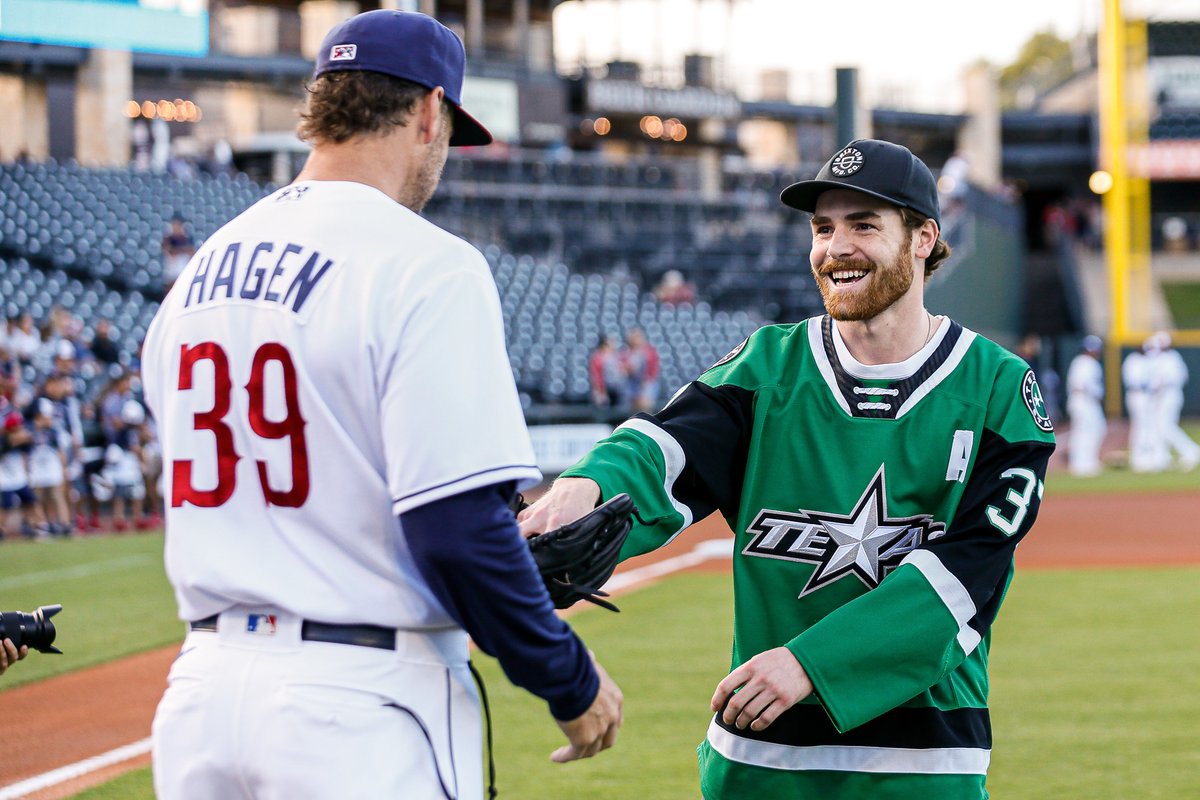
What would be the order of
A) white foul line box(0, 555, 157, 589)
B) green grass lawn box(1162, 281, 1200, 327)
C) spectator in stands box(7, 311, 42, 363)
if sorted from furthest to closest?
green grass lawn box(1162, 281, 1200, 327) → spectator in stands box(7, 311, 42, 363) → white foul line box(0, 555, 157, 589)

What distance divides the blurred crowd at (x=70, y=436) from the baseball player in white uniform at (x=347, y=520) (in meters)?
13.0

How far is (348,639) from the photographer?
221 centimetres

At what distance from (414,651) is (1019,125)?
168 ft

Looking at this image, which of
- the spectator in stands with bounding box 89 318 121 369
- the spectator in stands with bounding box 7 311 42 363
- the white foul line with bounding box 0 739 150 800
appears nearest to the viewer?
the white foul line with bounding box 0 739 150 800

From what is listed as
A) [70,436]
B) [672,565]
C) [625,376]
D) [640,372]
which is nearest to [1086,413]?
A: [640,372]

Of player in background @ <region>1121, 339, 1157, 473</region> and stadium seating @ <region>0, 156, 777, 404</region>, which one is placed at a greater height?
stadium seating @ <region>0, 156, 777, 404</region>

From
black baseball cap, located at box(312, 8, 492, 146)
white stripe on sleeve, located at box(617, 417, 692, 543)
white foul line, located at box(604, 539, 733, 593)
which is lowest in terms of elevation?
white foul line, located at box(604, 539, 733, 593)

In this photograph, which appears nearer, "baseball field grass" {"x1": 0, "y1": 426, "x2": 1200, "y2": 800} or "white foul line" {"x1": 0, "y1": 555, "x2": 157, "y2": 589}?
"baseball field grass" {"x1": 0, "y1": 426, "x2": 1200, "y2": 800}

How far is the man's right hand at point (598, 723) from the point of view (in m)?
2.30

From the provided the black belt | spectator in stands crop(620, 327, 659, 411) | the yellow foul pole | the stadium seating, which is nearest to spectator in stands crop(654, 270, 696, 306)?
the stadium seating

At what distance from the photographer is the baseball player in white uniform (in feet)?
7.06

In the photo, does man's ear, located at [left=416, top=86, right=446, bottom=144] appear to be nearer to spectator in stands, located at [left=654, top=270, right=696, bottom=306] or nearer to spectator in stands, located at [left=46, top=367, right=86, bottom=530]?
spectator in stands, located at [left=46, top=367, right=86, bottom=530]

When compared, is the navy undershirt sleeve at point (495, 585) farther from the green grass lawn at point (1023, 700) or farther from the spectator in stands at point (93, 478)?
the spectator in stands at point (93, 478)

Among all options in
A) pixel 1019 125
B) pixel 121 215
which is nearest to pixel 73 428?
pixel 121 215
